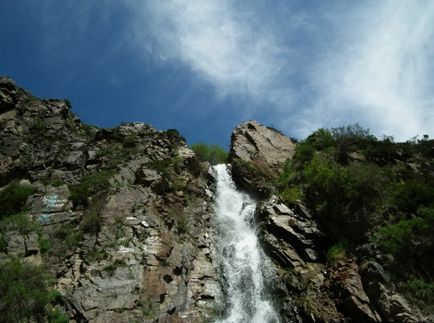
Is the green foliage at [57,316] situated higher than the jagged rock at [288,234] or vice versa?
the jagged rock at [288,234]

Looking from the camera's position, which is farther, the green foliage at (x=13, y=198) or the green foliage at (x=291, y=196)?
the green foliage at (x=291, y=196)

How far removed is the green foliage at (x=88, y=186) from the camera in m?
25.3

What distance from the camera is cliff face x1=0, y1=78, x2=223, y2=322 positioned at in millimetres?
19031

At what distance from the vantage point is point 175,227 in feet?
81.5

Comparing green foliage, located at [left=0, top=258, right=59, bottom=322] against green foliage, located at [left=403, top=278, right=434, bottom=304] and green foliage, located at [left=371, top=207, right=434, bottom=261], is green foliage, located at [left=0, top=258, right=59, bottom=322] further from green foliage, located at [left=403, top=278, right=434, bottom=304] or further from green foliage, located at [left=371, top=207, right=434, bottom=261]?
green foliage, located at [left=371, top=207, right=434, bottom=261]

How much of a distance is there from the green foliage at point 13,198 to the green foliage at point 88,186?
2728 mm

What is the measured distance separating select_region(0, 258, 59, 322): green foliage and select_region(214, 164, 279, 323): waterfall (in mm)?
8478

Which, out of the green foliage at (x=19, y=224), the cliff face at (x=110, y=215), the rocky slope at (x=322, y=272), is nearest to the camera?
the rocky slope at (x=322, y=272)

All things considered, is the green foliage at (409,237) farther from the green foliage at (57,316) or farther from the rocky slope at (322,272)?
the green foliage at (57,316)

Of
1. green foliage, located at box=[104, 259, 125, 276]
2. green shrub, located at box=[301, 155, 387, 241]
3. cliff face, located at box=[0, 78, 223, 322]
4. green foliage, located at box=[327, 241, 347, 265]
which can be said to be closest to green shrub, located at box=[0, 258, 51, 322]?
cliff face, located at box=[0, 78, 223, 322]

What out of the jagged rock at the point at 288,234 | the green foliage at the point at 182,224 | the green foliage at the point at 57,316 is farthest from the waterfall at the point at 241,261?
the green foliage at the point at 57,316

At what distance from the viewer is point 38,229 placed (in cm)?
2255

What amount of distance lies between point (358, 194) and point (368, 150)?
7.15 m

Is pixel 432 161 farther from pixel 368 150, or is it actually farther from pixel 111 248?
pixel 111 248
